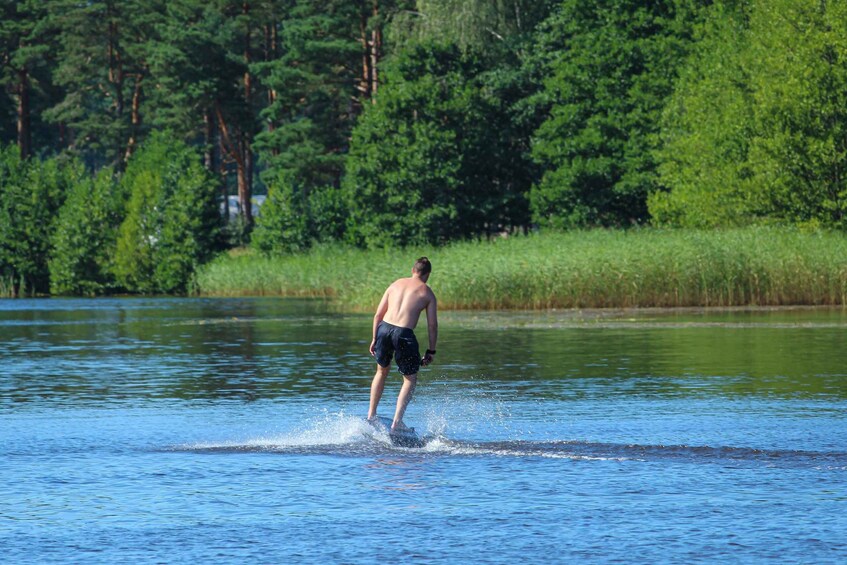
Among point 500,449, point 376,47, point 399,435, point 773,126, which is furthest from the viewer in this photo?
point 376,47

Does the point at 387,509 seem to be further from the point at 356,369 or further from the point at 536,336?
the point at 536,336

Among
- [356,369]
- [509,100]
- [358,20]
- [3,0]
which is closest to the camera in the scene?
[356,369]

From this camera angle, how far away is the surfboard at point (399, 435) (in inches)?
581

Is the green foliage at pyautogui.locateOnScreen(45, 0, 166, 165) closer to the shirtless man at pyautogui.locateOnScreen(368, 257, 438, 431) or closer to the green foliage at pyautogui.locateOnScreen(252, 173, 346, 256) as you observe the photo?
the green foliage at pyautogui.locateOnScreen(252, 173, 346, 256)

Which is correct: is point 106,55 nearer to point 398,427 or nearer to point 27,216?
point 27,216

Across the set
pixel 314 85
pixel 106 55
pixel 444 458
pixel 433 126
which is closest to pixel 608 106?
pixel 433 126

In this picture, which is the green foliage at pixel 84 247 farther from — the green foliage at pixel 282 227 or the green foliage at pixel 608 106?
the green foliage at pixel 608 106

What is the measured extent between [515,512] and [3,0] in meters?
95.5

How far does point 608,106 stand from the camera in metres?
64.4

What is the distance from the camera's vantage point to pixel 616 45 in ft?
209

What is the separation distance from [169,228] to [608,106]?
24.7 m

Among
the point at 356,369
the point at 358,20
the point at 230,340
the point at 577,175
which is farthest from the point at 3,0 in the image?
the point at 356,369

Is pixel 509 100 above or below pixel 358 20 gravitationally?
below

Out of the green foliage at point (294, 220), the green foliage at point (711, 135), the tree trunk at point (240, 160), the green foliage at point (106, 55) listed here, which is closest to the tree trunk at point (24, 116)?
the green foliage at point (106, 55)
